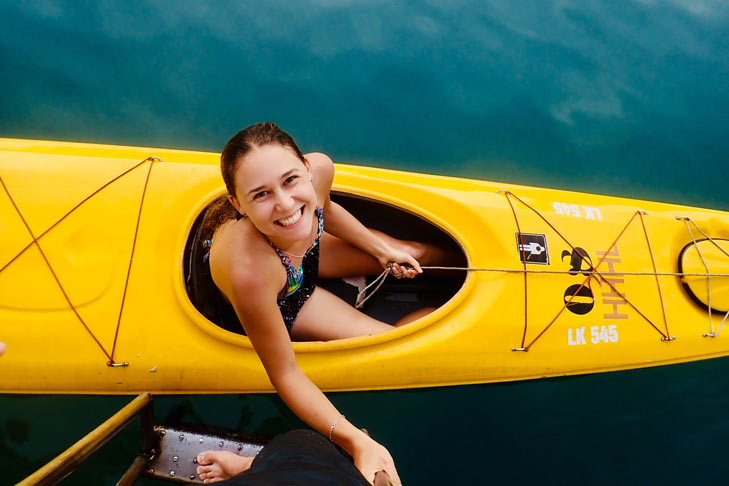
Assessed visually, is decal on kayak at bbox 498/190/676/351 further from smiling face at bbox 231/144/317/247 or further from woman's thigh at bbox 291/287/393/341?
smiling face at bbox 231/144/317/247

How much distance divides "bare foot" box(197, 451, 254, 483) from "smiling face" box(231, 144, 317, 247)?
89cm

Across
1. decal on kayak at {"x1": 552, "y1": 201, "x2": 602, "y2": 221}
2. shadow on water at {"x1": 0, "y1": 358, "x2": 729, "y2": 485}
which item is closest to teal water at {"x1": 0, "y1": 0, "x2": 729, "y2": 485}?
shadow on water at {"x1": 0, "y1": 358, "x2": 729, "y2": 485}

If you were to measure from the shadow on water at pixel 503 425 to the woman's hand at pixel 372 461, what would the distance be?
0.73m

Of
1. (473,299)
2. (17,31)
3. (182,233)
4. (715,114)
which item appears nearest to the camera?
(182,233)

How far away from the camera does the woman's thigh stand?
1.59m

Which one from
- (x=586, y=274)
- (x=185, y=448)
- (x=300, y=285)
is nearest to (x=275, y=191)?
(x=300, y=285)

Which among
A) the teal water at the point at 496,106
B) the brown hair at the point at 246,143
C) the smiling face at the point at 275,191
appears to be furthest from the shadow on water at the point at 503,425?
the brown hair at the point at 246,143

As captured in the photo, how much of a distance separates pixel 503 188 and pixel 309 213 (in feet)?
3.45

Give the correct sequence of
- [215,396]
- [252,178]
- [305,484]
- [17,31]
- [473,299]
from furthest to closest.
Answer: [17,31]
[215,396]
[473,299]
[252,178]
[305,484]

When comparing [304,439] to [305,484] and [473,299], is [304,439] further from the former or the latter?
[473,299]

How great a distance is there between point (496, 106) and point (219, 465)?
2.28 meters

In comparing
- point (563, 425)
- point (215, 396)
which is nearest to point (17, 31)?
point (215, 396)

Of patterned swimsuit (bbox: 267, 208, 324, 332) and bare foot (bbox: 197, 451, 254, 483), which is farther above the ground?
patterned swimsuit (bbox: 267, 208, 324, 332)

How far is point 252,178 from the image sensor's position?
97 centimetres
